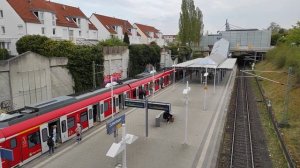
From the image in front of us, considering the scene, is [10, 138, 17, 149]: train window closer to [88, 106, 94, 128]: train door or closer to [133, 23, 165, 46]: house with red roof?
[88, 106, 94, 128]: train door

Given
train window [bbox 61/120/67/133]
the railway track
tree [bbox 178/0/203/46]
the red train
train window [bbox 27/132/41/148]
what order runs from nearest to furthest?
the red train
train window [bbox 27/132/41/148]
the railway track
train window [bbox 61/120/67/133]
tree [bbox 178/0/203/46]

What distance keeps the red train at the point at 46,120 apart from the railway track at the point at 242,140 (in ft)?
32.3

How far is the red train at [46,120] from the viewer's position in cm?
1227

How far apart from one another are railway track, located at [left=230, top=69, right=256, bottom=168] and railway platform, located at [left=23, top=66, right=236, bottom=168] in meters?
1.05

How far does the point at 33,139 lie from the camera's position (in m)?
13.4

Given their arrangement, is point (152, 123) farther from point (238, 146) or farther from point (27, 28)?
point (27, 28)

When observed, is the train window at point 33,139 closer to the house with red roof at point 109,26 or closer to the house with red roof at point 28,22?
the house with red roof at point 28,22

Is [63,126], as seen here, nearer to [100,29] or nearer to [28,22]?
[28,22]

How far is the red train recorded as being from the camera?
12266 mm

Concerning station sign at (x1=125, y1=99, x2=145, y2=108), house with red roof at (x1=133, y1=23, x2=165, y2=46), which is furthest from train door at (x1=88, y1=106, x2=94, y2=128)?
house with red roof at (x1=133, y1=23, x2=165, y2=46)

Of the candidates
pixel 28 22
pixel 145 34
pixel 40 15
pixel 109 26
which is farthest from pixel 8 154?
pixel 145 34

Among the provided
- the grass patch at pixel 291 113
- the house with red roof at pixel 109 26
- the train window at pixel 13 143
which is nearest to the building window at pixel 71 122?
the train window at pixel 13 143

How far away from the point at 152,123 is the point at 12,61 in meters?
11.9

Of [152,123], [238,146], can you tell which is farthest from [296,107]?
[152,123]
